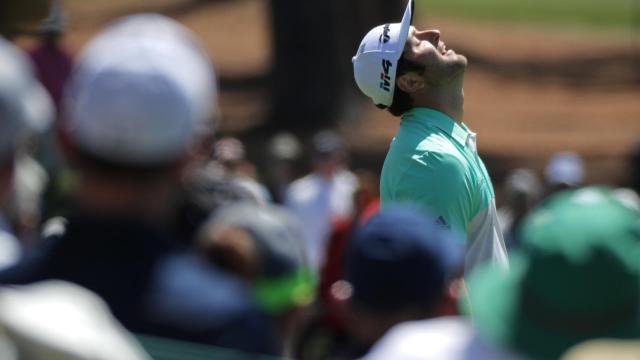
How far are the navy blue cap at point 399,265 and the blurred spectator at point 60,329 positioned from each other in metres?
0.59

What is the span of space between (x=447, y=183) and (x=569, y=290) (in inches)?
105

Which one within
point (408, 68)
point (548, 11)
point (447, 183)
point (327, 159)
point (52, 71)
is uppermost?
point (408, 68)

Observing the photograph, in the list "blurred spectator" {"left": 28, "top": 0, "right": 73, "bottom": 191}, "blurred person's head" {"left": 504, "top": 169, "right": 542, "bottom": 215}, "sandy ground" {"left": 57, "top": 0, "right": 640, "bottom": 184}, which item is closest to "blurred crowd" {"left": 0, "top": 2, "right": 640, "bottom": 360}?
"blurred person's head" {"left": 504, "top": 169, "right": 542, "bottom": 215}

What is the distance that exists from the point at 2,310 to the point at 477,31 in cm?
3134

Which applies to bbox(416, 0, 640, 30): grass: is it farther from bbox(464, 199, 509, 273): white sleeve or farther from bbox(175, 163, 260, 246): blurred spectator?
bbox(175, 163, 260, 246): blurred spectator

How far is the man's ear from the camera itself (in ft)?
20.6

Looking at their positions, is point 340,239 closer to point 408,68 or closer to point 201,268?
point 408,68

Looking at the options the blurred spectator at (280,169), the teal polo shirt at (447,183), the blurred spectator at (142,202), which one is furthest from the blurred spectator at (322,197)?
the blurred spectator at (142,202)

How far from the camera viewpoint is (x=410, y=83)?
6.28 meters

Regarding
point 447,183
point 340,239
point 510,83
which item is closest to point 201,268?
point 447,183

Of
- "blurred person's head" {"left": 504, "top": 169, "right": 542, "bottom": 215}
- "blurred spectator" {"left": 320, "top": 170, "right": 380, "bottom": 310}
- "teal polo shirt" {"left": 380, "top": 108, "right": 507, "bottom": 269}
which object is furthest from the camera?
"blurred person's head" {"left": 504, "top": 169, "right": 542, "bottom": 215}

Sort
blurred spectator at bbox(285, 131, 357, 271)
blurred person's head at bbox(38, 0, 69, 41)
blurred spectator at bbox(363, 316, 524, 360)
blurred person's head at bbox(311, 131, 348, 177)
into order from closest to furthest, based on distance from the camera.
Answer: blurred spectator at bbox(363, 316, 524, 360) < blurred spectator at bbox(285, 131, 357, 271) < blurred person's head at bbox(311, 131, 348, 177) < blurred person's head at bbox(38, 0, 69, 41)

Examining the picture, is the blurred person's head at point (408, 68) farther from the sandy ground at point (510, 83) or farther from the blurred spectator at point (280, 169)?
the sandy ground at point (510, 83)

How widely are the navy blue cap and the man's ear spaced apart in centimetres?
274
